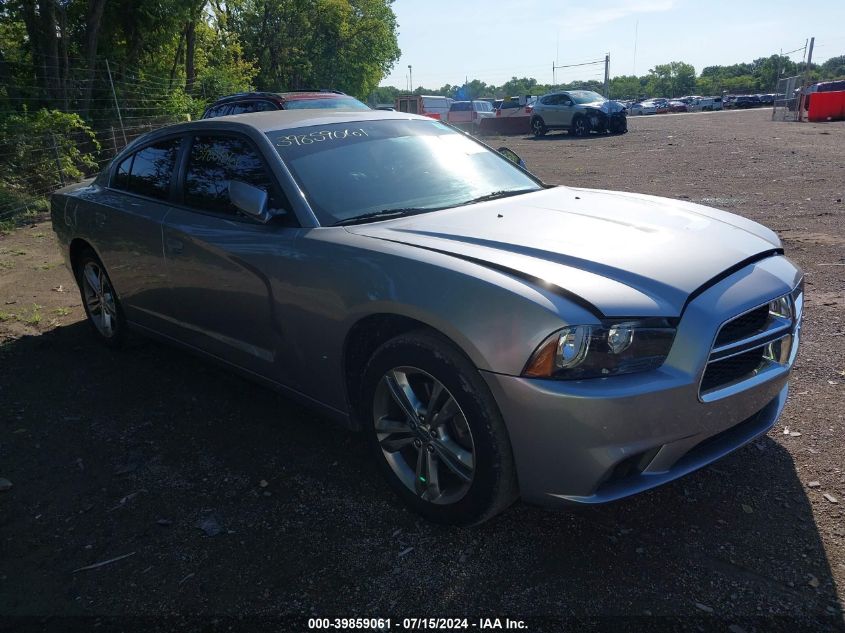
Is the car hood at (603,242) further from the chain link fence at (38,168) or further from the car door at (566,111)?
the car door at (566,111)

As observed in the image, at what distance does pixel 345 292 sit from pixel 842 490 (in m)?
2.29

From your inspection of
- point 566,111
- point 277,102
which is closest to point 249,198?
point 277,102

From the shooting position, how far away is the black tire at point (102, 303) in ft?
16.1

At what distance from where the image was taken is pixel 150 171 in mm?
4422

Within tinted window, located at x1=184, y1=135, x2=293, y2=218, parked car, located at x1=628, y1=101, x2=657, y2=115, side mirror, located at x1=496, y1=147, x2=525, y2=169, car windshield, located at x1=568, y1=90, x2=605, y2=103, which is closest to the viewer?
tinted window, located at x1=184, y1=135, x2=293, y2=218

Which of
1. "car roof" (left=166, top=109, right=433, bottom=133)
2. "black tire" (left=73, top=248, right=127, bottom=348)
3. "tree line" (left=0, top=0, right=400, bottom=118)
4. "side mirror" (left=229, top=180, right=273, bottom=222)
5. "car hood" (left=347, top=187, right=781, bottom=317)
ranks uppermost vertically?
"tree line" (left=0, top=0, right=400, bottom=118)

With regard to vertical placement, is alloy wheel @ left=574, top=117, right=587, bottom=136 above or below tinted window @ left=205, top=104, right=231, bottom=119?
below

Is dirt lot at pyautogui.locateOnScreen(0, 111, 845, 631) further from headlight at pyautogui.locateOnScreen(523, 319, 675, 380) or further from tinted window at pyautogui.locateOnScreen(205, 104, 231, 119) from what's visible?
tinted window at pyautogui.locateOnScreen(205, 104, 231, 119)

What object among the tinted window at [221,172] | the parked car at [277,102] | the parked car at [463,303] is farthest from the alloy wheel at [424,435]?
the parked car at [277,102]

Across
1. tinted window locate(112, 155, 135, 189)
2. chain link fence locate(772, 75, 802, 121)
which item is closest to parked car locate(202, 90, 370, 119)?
tinted window locate(112, 155, 135, 189)

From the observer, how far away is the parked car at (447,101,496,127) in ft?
98.6

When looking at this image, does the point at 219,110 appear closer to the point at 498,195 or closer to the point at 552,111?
the point at 498,195

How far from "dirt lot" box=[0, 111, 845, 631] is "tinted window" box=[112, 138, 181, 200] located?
1259 millimetres

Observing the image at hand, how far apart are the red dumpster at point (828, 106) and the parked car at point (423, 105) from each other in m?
14.8
